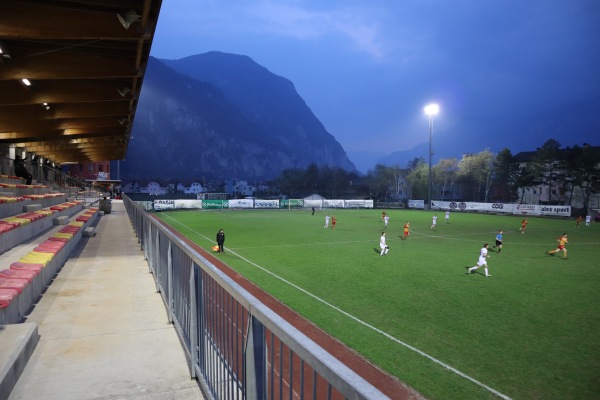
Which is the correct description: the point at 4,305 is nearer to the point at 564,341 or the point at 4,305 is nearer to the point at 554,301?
the point at 564,341

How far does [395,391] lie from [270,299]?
617cm

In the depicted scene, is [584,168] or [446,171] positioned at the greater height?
[446,171]

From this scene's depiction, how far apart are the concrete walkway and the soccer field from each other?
181 inches

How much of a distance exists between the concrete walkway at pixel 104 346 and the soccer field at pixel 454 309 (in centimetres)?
459

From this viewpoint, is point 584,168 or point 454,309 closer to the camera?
point 454,309

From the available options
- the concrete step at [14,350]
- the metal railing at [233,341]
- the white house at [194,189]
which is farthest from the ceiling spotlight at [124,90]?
the white house at [194,189]

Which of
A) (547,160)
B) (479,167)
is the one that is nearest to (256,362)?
(547,160)

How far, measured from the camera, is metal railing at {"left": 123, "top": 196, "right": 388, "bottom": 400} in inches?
69.9

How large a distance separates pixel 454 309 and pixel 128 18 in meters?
11.5

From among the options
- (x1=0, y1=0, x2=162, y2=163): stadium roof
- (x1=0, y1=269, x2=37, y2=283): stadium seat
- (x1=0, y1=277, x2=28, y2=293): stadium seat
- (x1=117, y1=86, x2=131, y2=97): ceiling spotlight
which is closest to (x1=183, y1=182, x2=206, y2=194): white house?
(x1=0, y1=0, x2=162, y2=163): stadium roof

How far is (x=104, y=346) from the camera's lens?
5008mm

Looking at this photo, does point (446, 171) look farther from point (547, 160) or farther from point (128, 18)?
point (128, 18)

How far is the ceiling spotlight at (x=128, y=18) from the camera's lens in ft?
29.3

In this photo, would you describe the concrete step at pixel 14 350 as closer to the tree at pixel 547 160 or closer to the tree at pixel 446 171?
the tree at pixel 547 160
